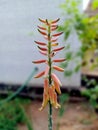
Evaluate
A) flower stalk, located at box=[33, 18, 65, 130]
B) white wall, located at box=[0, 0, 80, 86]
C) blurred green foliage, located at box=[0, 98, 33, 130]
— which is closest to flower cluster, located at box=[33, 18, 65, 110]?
flower stalk, located at box=[33, 18, 65, 130]

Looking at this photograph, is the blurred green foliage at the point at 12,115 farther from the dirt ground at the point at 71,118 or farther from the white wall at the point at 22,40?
the white wall at the point at 22,40

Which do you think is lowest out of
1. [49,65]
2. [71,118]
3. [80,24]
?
[71,118]

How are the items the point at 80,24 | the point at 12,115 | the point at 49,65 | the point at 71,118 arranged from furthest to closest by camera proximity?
the point at 71,118 → the point at 12,115 → the point at 80,24 → the point at 49,65

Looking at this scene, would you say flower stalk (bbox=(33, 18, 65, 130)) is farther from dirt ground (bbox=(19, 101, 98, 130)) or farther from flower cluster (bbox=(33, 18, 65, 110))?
dirt ground (bbox=(19, 101, 98, 130))

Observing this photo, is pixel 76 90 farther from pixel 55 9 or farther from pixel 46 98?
pixel 46 98

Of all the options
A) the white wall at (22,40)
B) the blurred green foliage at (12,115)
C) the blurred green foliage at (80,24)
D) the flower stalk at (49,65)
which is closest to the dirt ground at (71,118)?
the blurred green foliage at (12,115)

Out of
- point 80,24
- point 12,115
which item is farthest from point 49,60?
point 12,115

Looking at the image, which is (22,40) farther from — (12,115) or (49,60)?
(49,60)

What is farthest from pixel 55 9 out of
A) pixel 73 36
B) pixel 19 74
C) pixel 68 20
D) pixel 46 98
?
pixel 46 98
